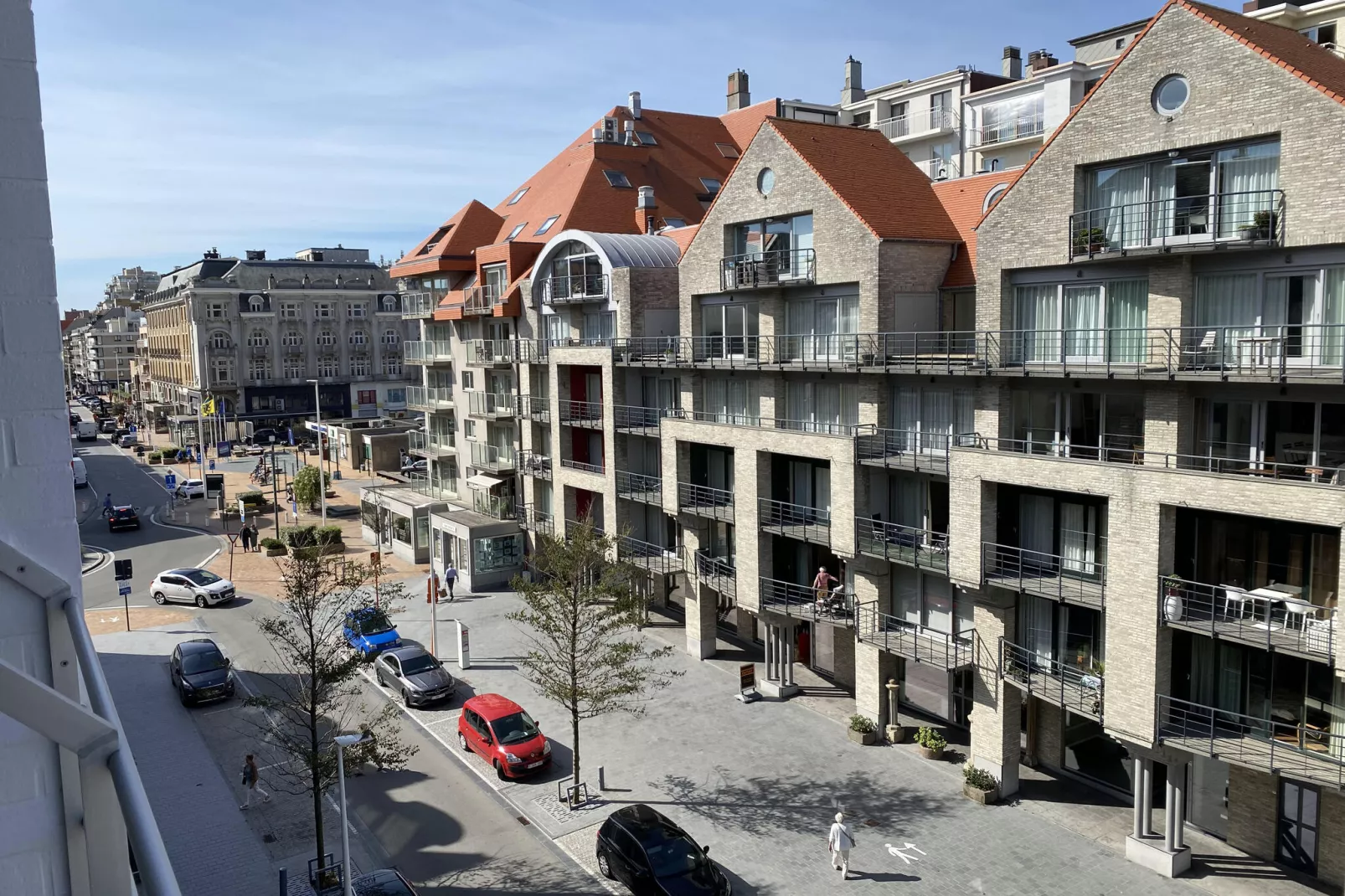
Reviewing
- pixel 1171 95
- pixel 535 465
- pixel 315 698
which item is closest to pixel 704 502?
pixel 535 465

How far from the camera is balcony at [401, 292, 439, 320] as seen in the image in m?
55.3

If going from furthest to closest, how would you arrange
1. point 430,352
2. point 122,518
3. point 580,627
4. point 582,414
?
point 122,518
point 430,352
point 582,414
point 580,627

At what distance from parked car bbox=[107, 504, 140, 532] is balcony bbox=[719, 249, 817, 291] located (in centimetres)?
4696

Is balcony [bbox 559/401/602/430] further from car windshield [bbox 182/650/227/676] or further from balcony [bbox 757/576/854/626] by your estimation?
car windshield [bbox 182/650/227/676]

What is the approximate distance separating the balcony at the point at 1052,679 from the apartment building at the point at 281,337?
95419mm

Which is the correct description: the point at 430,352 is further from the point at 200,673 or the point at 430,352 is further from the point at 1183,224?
the point at 1183,224

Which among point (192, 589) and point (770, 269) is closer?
point (770, 269)

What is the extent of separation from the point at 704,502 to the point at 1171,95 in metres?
19.9

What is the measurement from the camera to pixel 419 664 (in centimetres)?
3338

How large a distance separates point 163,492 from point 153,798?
57.7 metres

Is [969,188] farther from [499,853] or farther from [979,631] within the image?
[499,853]

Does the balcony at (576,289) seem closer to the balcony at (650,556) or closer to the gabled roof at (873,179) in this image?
the balcony at (650,556)

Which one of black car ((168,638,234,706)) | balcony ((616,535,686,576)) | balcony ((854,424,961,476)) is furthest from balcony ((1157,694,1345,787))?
black car ((168,638,234,706))

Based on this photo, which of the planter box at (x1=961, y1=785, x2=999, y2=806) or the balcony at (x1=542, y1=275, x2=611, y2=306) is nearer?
the planter box at (x1=961, y1=785, x2=999, y2=806)
